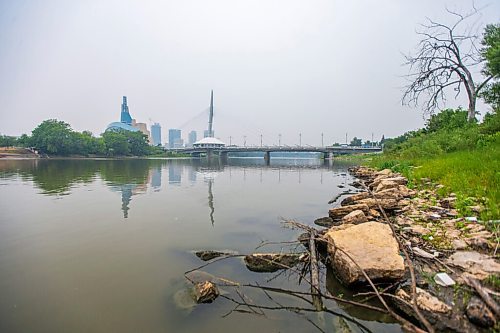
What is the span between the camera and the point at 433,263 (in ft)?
13.6

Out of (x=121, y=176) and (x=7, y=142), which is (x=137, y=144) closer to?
(x=7, y=142)

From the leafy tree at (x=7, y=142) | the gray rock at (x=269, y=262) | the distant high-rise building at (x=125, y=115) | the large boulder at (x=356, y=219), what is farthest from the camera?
the distant high-rise building at (x=125, y=115)

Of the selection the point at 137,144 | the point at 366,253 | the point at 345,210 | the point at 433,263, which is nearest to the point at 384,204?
the point at 345,210

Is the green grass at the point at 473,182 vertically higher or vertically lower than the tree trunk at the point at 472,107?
lower

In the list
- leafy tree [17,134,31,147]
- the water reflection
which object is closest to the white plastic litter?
the water reflection

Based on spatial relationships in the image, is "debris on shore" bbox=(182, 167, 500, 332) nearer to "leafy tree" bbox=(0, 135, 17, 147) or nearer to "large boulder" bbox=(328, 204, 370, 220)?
"large boulder" bbox=(328, 204, 370, 220)

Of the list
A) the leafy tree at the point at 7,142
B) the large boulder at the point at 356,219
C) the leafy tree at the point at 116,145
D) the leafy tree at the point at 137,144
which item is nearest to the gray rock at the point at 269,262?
the large boulder at the point at 356,219

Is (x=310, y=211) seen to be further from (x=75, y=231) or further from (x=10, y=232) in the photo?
(x=10, y=232)

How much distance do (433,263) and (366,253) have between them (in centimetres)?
98

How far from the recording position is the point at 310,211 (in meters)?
10.3

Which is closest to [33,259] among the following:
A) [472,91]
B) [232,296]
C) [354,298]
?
[232,296]

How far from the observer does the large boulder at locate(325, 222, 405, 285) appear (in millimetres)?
3852

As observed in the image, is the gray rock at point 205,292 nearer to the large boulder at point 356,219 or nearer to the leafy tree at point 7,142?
the large boulder at point 356,219

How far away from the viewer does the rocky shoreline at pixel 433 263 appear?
3037mm
